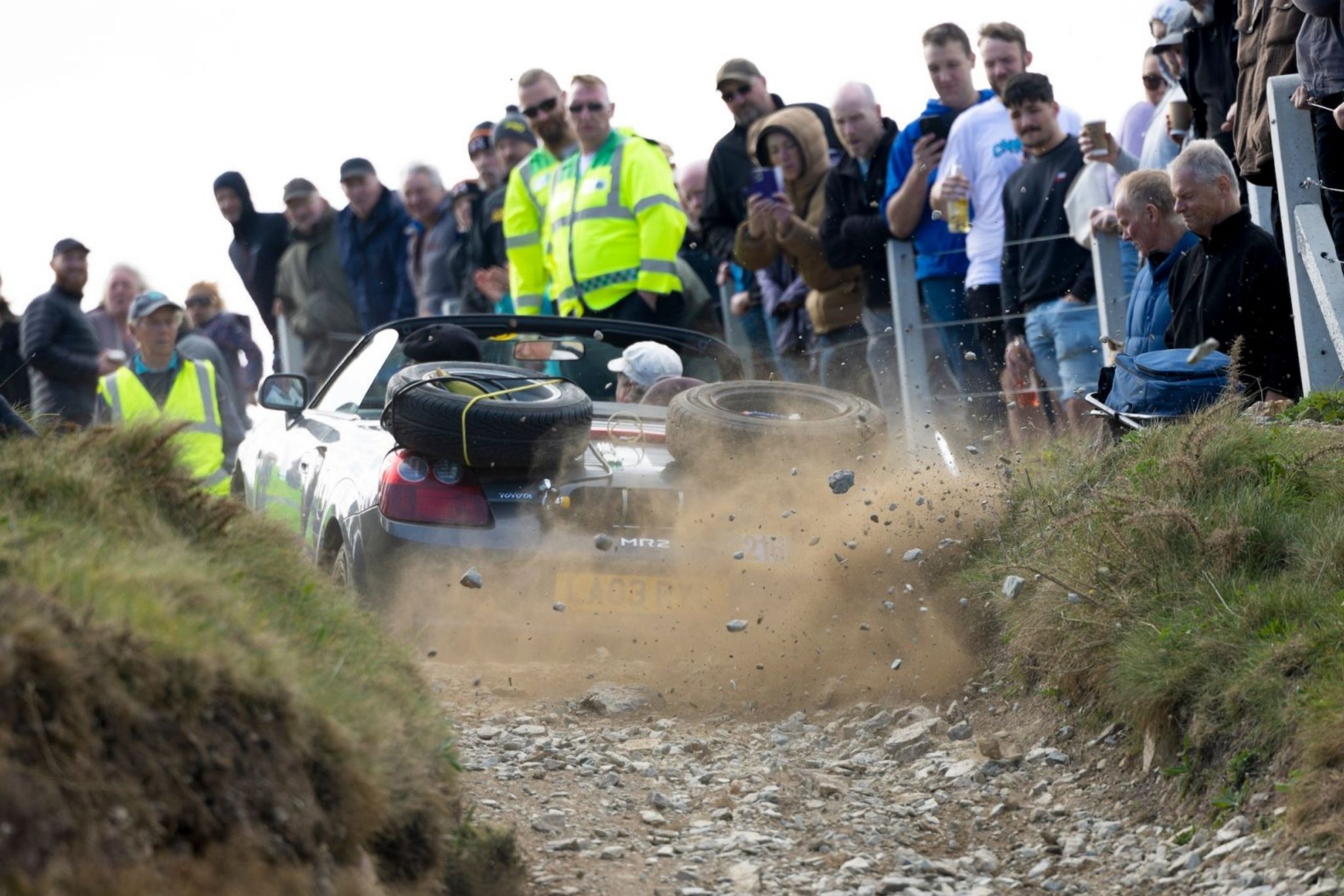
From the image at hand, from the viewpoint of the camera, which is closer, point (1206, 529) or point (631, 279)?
point (1206, 529)

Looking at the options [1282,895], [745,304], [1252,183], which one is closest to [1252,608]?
[1282,895]

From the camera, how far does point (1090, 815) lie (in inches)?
210

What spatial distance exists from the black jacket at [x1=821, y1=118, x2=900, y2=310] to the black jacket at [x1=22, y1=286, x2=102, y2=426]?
20.9 feet

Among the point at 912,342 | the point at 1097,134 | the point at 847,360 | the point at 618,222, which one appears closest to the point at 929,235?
the point at 912,342

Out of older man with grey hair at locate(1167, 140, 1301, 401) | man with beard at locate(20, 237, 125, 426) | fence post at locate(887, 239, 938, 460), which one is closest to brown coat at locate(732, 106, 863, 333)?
fence post at locate(887, 239, 938, 460)

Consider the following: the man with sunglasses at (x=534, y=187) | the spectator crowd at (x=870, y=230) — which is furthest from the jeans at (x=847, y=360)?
the man with sunglasses at (x=534, y=187)

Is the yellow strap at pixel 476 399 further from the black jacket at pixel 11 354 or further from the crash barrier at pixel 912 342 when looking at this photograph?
the black jacket at pixel 11 354

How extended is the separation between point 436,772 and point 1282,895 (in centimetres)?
211

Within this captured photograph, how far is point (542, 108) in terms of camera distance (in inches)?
507

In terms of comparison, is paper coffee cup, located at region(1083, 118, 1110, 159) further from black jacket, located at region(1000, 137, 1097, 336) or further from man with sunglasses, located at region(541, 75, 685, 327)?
man with sunglasses, located at region(541, 75, 685, 327)

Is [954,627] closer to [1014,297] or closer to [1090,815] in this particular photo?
[1090,815]

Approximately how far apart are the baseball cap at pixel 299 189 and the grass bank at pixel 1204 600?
11.2 meters

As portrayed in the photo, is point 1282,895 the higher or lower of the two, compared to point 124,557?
lower

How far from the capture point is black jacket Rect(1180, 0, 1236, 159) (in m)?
9.03
